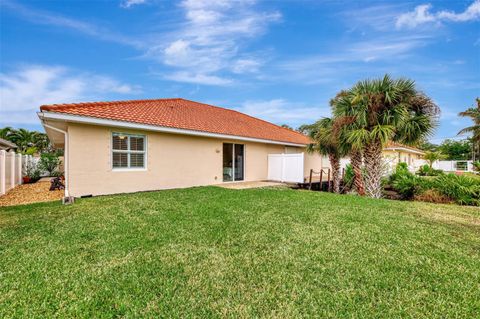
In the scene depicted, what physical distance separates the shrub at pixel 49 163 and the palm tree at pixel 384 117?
2207 cm

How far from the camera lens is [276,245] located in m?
4.66

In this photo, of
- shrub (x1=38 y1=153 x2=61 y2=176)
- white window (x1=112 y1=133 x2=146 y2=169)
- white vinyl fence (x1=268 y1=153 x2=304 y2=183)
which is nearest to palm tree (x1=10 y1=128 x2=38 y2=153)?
shrub (x1=38 y1=153 x2=61 y2=176)

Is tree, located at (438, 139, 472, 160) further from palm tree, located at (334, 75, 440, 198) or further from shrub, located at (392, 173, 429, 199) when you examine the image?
palm tree, located at (334, 75, 440, 198)

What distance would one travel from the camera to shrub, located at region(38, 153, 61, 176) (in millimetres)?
19172

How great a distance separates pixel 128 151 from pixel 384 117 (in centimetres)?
1122

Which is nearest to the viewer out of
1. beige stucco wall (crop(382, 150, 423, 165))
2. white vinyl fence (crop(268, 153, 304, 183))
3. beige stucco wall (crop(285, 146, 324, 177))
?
white vinyl fence (crop(268, 153, 304, 183))

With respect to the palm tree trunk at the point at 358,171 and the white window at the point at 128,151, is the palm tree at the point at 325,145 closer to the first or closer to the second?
the palm tree trunk at the point at 358,171

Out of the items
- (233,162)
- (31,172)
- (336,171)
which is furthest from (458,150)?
(31,172)

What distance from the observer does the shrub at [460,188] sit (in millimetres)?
9952

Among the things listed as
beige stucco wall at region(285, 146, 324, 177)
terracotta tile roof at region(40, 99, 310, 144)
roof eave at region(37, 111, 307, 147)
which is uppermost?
terracotta tile roof at region(40, 99, 310, 144)

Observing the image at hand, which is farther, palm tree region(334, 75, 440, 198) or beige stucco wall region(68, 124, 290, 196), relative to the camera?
palm tree region(334, 75, 440, 198)

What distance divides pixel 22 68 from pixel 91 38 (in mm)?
4480

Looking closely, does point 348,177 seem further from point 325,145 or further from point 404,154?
point 404,154

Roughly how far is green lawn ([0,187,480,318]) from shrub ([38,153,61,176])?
1484cm
